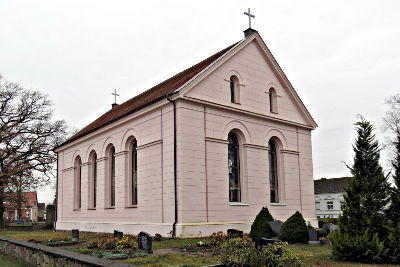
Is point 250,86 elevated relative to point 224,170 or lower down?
elevated

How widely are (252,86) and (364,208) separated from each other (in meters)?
12.4

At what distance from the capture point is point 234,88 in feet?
70.2

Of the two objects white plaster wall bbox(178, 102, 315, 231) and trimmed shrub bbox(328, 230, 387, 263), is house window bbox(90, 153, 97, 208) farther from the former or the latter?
trimmed shrub bbox(328, 230, 387, 263)

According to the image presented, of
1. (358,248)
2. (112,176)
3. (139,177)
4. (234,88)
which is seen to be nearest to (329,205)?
(112,176)

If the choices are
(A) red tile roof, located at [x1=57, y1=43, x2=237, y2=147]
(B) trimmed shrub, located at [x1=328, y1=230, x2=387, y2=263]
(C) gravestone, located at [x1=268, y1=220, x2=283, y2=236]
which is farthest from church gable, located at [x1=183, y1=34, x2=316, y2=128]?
(B) trimmed shrub, located at [x1=328, y1=230, x2=387, y2=263]

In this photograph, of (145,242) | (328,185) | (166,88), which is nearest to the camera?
(145,242)

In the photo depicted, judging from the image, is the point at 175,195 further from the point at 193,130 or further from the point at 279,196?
the point at 279,196

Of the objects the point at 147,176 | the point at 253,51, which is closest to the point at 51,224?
the point at 147,176

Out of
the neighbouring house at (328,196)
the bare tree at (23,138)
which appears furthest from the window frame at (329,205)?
the bare tree at (23,138)

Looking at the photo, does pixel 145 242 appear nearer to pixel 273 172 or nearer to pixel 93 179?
pixel 273 172

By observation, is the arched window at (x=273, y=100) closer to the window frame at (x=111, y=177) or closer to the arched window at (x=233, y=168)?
the arched window at (x=233, y=168)

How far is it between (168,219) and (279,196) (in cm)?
724

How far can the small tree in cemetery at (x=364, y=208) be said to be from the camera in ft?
34.4

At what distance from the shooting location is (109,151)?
24422mm
